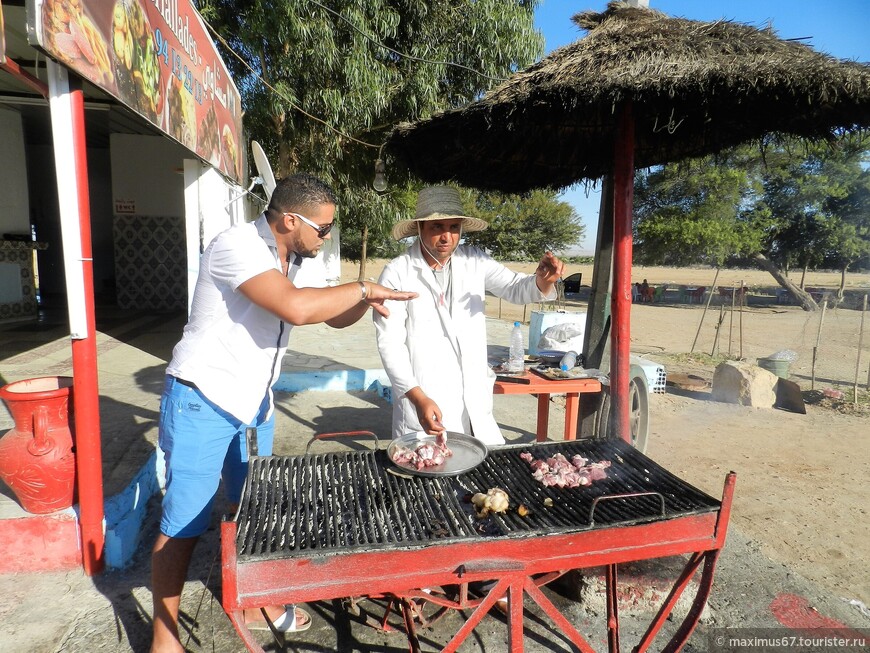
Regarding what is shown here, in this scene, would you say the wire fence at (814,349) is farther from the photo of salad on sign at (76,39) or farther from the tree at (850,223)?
the photo of salad on sign at (76,39)

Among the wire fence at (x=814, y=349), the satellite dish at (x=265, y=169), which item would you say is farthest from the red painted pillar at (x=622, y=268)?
the wire fence at (x=814, y=349)

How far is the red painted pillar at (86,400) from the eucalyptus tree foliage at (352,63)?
24.4ft

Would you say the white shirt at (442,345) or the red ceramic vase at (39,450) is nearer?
the red ceramic vase at (39,450)

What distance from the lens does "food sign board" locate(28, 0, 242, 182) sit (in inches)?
94.8

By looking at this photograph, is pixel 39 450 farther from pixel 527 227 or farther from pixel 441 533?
pixel 527 227

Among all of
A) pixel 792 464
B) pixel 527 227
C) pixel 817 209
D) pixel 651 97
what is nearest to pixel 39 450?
pixel 651 97

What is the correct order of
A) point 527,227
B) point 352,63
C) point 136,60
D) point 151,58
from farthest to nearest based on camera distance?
point 527,227
point 352,63
point 151,58
point 136,60

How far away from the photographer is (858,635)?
257 cm

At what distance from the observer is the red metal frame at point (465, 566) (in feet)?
5.32

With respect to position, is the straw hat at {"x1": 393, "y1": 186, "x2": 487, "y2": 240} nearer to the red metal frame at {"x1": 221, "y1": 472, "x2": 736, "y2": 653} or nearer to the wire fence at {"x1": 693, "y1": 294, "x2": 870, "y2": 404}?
the red metal frame at {"x1": 221, "y1": 472, "x2": 736, "y2": 653}

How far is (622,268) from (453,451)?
5.09ft

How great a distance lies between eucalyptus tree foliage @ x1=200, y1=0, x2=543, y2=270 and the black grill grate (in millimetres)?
8021

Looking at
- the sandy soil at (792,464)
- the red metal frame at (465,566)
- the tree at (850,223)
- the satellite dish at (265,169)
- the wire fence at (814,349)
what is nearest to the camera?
the red metal frame at (465,566)

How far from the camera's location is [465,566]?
177 cm
